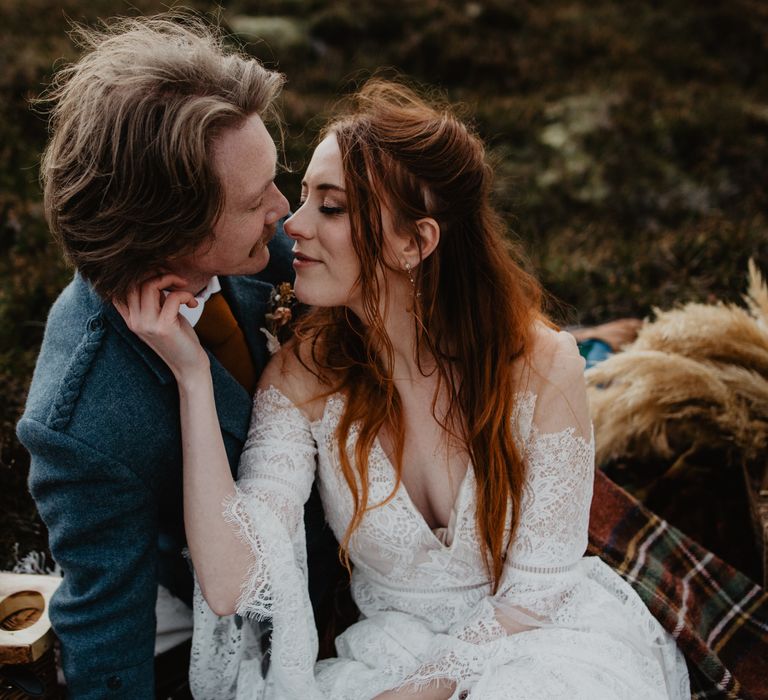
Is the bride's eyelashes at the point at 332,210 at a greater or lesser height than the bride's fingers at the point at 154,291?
greater

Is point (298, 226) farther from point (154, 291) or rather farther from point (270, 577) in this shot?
point (270, 577)

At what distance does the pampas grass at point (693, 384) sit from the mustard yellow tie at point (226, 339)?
135 centimetres

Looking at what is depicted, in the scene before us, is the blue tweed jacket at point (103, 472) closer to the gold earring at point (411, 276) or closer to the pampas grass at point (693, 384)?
the gold earring at point (411, 276)

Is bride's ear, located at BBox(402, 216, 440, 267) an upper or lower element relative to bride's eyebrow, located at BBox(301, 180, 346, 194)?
lower

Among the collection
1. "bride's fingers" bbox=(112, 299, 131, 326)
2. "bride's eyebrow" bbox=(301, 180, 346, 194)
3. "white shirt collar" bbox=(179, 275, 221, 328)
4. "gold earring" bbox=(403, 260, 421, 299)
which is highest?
"bride's eyebrow" bbox=(301, 180, 346, 194)

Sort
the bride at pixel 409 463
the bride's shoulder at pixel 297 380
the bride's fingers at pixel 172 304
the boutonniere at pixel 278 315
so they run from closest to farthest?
the bride's fingers at pixel 172 304 → the bride at pixel 409 463 → the bride's shoulder at pixel 297 380 → the boutonniere at pixel 278 315

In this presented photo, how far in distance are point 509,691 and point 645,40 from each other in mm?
7570

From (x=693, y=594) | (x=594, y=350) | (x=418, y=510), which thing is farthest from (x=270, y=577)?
(x=594, y=350)

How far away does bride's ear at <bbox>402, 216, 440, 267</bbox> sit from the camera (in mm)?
2066

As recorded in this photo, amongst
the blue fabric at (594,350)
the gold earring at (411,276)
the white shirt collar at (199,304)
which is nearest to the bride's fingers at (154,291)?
the white shirt collar at (199,304)

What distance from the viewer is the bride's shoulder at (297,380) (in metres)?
2.26

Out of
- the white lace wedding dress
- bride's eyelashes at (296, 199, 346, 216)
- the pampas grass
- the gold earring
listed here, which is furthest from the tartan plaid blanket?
bride's eyelashes at (296, 199, 346, 216)

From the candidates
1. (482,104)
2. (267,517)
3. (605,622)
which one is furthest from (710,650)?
(482,104)

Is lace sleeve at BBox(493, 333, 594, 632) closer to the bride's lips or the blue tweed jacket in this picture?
the bride's lips
